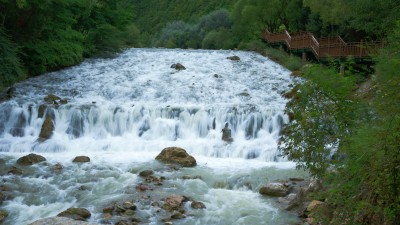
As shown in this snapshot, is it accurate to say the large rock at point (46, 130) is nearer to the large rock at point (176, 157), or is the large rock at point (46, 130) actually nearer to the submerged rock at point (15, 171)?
the submerged rock at point (15, 171)

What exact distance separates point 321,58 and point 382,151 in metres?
19.4

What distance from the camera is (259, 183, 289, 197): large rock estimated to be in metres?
10.4

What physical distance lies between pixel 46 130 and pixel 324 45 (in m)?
16.0

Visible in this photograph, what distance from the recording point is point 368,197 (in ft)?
17.1

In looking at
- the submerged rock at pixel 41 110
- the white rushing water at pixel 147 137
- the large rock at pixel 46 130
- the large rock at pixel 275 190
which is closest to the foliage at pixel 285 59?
the white rushing water at pixel 147 137

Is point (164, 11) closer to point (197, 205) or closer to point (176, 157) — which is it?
point (176, 157)

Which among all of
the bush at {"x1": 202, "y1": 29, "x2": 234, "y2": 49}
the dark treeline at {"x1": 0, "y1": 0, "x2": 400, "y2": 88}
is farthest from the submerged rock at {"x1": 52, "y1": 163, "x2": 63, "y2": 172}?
the bush at {"x1": 202, "y1": 29, "x2": 234, "y2": 49}

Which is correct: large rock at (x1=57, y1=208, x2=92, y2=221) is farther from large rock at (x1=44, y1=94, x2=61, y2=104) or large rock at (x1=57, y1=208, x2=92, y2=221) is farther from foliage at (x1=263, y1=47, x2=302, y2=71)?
Result: foliage at (x1=263, y1=47, x2=302, y2=71)

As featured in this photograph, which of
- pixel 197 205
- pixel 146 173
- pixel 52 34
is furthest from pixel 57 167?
pixel 52 34

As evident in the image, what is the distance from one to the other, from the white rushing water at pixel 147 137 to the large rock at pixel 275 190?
1.13ft

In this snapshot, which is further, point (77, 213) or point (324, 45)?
point (324, 45)

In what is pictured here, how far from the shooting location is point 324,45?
23.7 metres

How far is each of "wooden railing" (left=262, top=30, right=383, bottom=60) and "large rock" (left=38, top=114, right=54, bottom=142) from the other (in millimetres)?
11937

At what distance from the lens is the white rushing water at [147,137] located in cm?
987
